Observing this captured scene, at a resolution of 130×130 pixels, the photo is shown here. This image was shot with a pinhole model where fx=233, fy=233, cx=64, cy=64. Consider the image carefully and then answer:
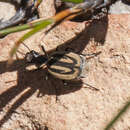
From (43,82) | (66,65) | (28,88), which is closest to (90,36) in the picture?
(66,65)

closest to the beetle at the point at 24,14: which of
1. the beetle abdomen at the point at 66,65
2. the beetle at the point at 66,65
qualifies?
the beetle at the point at 66,65

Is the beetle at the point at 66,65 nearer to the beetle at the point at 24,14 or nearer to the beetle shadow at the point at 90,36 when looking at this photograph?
the beetle shadow at the point at 90,36

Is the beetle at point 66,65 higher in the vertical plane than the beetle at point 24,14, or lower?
lower

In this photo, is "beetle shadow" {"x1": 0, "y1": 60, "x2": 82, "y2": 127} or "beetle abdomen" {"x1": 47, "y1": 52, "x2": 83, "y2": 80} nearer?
"beetle abdomen" {"x1": 47, "y1": 52, "x2": 83, "y2": 80}

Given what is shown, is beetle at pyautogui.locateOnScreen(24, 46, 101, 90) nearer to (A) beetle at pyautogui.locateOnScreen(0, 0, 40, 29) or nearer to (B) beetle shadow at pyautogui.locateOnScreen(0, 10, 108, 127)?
(B) beetle shadow at pyautogui.locateOnScreen(0, 10, 108, 127)

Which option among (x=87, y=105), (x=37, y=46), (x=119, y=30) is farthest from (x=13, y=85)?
(x=119, y=30)

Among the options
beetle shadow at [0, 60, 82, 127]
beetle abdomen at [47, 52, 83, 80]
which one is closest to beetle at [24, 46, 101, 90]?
beetle abdomen at [47, 52, 83, 80]

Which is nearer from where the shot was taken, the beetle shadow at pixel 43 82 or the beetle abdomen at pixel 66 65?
the beetle abdomen at pixel 66 65
